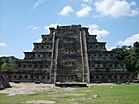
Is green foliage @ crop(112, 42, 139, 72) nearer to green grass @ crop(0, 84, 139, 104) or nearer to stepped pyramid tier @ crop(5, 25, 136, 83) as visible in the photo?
stepped pyramid tier @ crop(5, 25, 136, 83)

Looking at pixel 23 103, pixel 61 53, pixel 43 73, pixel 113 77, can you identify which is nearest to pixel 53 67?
pixel 43 73

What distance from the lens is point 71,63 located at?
1523 inches

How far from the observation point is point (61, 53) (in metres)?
40.5

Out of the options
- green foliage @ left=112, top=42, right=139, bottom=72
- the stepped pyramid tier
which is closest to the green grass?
the stepped pyramid tier

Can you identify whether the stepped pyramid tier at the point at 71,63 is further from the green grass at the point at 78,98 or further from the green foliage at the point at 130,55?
the green grass at the point at 78,98

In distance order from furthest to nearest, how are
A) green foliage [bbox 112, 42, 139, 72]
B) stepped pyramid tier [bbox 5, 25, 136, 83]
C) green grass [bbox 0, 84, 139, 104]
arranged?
green foliage [bbox 112, 42, 139, 72]
stepped pyramid tier [bbox 5, 25, 136, 83]
green grass [bbox 0, 84, 139, 104]

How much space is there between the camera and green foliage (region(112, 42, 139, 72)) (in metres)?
49.6

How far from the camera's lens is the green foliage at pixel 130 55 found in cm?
4960

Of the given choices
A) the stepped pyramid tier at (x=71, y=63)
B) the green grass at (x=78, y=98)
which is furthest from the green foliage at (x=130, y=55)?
the green grass at (x=78, y=98)

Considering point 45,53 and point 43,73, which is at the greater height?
point 45,53

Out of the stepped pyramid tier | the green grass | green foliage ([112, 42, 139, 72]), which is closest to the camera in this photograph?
the green grass

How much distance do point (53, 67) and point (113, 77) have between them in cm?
776

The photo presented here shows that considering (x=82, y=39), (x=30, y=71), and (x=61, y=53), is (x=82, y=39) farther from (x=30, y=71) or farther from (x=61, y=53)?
(x=30, y=71)

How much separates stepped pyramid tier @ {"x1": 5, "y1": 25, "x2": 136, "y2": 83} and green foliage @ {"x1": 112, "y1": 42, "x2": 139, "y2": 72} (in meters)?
8.22
